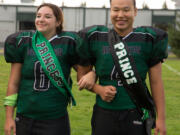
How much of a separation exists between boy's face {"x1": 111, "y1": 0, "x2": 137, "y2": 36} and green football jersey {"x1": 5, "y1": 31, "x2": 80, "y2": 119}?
422mm

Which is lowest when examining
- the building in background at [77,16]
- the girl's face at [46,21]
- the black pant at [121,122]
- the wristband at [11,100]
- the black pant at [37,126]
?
the black pant at [37,126]

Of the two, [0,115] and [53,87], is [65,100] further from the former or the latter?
[0,115]

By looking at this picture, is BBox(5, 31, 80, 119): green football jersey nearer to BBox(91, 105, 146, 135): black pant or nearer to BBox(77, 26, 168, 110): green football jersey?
BBox(77, 26, 168, 110): green football jersey

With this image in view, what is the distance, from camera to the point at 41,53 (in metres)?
3.18

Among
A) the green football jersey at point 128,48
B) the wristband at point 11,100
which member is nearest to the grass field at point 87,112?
the wristband at point 11,100

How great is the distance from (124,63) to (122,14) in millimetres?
372

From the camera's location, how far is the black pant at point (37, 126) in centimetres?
315

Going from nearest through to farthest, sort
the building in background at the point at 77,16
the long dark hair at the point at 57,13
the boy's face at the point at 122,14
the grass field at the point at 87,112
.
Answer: the boy's face at the point at 122,14 < the long dark hair at the point at 57,13 < the grass field at the point at 87,112 < the building in background at the point at 77,16

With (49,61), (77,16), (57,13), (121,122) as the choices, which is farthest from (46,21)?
(77,16)

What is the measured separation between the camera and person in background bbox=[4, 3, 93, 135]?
124 inches

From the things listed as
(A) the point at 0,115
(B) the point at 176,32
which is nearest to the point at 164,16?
(B) the point at 176,32

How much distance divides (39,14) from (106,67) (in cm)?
81

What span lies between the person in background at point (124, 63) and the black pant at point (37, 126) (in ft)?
1.50

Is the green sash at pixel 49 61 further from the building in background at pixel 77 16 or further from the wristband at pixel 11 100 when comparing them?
the building in background at pixel 77 16
